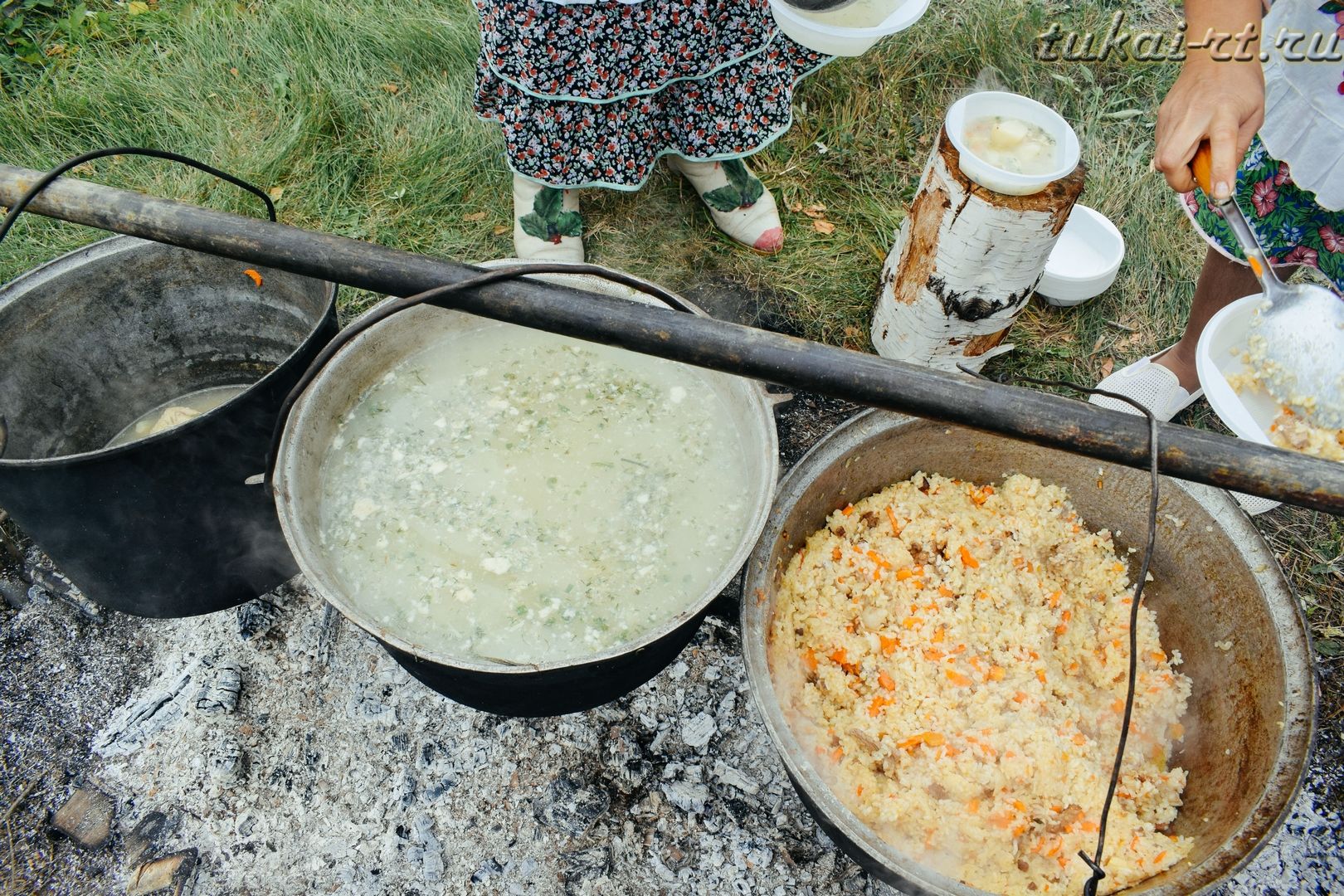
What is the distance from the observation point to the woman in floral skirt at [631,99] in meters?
2.62

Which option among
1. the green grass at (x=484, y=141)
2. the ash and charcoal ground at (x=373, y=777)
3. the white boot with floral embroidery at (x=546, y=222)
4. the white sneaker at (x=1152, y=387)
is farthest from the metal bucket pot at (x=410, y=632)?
the white sneaker at (x=1152, y=387)

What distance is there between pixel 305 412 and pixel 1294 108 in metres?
2.96

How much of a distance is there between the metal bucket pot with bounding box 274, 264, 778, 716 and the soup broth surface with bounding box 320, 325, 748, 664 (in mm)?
59

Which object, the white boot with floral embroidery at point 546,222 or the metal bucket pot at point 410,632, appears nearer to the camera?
the metal bucket pot at point 410,632

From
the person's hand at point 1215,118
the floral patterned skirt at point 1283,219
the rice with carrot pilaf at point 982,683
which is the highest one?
the person's hand at point 1215,118

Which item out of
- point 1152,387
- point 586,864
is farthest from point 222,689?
point 1152,387

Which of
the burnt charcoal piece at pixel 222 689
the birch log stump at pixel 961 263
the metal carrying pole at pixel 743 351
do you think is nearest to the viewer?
the metal carrying pole at pixel 743 351

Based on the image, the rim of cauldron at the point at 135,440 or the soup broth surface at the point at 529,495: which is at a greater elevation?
the rim of cauldron at the point at 135,440

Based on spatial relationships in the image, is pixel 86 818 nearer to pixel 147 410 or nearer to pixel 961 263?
pixel 147 410

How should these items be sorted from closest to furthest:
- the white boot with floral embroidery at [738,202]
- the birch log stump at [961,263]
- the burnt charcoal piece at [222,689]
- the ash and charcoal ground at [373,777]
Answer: the ash and charcoal ground at [373,777]
the burnt charcoal piece at [222,689]
the birch log stump at [961,263]
the white boot with floral embroidery at [738,202]

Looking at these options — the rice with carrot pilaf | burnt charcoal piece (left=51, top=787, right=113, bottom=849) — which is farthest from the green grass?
burnt charcoal piece (left=51, top=787, right=113, bottom=849)

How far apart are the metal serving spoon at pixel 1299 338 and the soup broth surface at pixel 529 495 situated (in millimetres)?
1480

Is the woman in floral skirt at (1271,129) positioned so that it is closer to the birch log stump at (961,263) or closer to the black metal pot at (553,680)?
the birch log stump at (961,263)

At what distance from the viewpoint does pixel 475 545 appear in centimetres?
216
